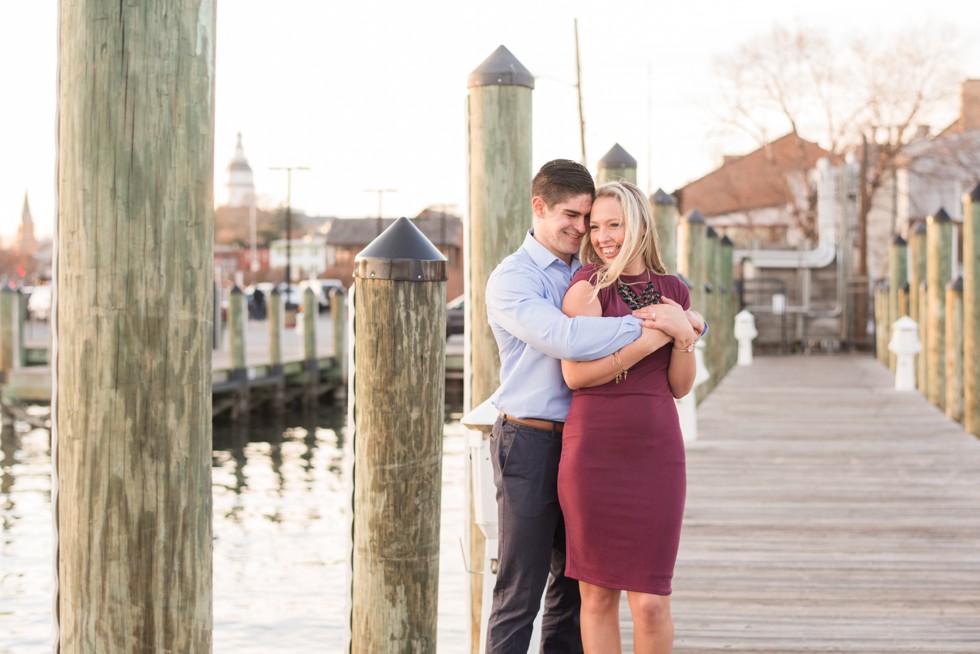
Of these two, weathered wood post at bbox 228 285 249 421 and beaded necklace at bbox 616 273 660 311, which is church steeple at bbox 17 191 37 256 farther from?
beaded necklace at bbox 616 273 660 311

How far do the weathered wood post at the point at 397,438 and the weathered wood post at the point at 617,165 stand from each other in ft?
13.9

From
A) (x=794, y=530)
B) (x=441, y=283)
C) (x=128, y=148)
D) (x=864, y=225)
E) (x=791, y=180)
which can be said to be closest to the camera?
(x=128, y=148)

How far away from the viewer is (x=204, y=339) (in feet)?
9.87

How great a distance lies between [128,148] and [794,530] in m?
5.31

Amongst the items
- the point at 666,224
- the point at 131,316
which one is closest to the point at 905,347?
the point at 666,224

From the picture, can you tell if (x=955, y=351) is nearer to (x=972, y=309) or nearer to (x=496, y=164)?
(x=972, y=309)

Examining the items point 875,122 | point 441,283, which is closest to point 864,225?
point 875,122

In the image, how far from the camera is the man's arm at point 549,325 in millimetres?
3322

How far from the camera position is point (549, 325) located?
11.1 ft

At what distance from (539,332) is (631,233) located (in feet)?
1.21

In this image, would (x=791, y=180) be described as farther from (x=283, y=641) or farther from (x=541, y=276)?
(x=541, y=276)

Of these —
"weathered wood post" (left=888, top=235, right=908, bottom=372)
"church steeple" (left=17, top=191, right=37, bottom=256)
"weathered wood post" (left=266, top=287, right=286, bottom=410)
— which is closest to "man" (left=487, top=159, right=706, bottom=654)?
"weathered wood post" (left=888, top=235, right=908, bottom=372)

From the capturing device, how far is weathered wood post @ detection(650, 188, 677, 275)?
9484 millimetres

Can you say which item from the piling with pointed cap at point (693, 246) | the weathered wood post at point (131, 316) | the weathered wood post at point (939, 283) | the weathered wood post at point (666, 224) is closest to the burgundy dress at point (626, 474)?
the weathered wood post at point (131, 316)
